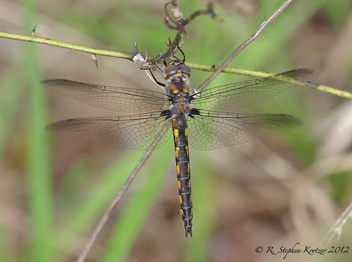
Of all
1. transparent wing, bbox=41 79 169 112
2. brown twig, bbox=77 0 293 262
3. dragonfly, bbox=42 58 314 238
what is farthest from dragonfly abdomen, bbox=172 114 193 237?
brown twig, bbox=77 0 293 262

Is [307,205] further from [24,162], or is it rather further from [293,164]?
[24,162]

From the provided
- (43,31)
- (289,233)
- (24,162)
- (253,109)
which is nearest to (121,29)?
(43,31)

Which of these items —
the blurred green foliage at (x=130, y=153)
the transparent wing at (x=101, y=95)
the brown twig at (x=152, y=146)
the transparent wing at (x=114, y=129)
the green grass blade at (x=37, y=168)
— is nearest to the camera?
the brown twig at (x=152, y=146)

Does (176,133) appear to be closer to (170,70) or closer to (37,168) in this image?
(170,70)

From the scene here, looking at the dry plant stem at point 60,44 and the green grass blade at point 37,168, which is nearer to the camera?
the dry plant stem at point 60,44

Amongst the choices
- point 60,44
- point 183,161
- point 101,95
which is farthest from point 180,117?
point 60,44

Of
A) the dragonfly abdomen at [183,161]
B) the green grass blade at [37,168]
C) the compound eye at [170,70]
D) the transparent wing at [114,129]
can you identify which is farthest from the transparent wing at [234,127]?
the green grass blade at [37,168]

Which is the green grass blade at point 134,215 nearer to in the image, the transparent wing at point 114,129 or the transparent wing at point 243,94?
the transparent wing at point 114,129
